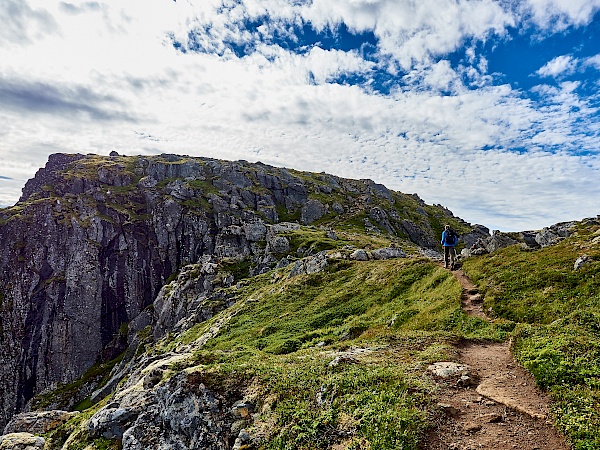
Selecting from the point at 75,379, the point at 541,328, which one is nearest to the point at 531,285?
the point at 541,328

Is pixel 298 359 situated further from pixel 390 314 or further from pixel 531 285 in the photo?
pixel 531 285

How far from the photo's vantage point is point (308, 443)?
13320mm

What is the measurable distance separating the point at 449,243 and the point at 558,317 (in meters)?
15.8

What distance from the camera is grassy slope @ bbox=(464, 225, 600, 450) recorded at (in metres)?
11.5

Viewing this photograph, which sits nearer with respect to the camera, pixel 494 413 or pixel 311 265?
pixel 494 413

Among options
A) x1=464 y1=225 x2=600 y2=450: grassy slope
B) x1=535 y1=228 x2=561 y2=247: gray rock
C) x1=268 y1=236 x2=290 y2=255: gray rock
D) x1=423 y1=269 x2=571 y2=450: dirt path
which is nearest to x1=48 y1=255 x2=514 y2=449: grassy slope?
x1=423 y1=269 x2=571 y2=450: dirt path

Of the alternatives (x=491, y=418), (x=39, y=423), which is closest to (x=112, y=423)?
(x=39, y=423)

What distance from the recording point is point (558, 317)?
65.8 feet

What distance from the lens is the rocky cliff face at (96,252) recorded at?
13275cm

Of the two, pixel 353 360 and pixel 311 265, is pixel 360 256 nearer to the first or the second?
pixel 311 265

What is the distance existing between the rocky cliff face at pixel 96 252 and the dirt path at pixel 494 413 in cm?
8605

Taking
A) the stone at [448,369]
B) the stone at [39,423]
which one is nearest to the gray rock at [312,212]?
the stone at [39,423]

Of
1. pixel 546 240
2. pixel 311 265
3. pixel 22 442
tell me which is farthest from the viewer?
pixel 311 265

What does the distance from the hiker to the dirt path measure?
20.1 m
